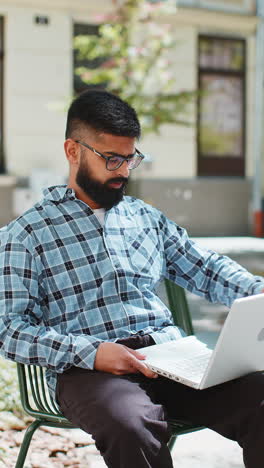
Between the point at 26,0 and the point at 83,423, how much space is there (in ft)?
36.5

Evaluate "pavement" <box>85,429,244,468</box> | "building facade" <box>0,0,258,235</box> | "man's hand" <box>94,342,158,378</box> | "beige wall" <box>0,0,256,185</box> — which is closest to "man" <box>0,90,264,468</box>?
"man's hand" <box>94,342,158,378</box>

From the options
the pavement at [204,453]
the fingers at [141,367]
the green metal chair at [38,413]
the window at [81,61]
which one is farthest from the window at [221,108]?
the fingers at [141,367]

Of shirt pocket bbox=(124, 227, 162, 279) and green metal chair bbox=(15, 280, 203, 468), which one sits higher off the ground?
shirt pocket bbox=(124, 227, 162, 279)

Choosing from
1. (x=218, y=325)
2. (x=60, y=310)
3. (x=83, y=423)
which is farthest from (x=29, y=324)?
(x=218, y=325)

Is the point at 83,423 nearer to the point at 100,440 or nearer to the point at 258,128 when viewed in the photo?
the point at 100,440

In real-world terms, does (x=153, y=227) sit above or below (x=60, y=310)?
above

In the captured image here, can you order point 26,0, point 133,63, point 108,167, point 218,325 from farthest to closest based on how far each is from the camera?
point 26,0 < point 133,63 < point 218,325 < point 108,167

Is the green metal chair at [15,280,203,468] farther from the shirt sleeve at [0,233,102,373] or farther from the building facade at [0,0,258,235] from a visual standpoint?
the building facade at [0,0,258,235]

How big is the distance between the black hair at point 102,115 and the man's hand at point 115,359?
2.44 feet

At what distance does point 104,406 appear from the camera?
1883mm

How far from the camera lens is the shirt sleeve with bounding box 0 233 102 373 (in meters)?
2.03

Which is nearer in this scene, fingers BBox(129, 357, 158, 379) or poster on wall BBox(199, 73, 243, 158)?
fingers BBox(129, 357, 158, 379)

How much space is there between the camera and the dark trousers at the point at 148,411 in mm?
1795

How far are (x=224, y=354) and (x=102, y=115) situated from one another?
94 cm
